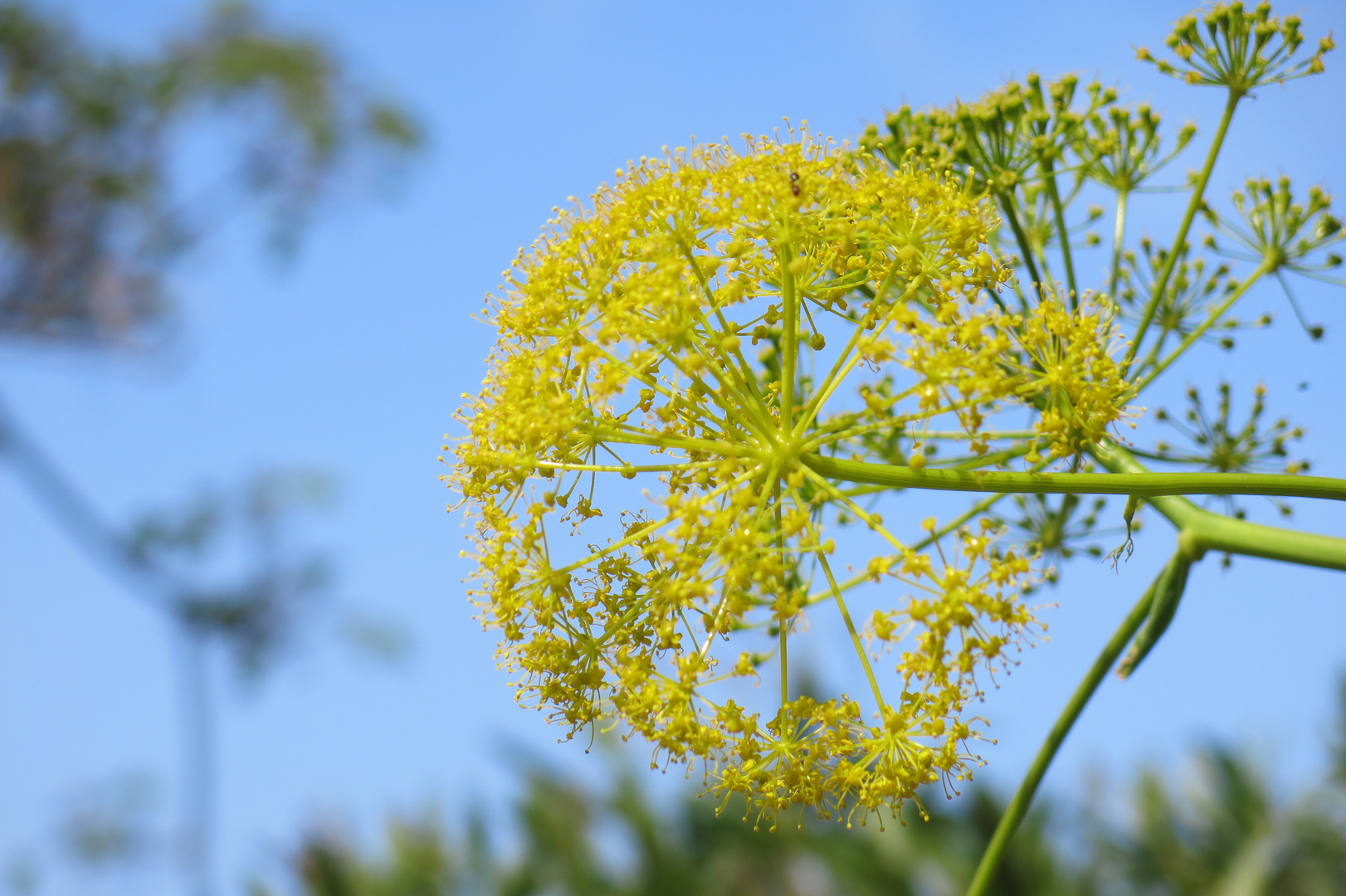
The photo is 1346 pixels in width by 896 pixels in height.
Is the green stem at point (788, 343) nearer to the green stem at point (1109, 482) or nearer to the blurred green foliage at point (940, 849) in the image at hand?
the green stem at point (1109, 482)

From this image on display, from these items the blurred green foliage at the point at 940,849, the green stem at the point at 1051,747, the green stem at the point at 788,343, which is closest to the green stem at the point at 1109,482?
the green stem at the point at 788,343

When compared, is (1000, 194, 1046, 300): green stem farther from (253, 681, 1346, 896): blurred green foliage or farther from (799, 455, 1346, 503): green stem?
(253, 681, 1346, 896): blurred green foliage

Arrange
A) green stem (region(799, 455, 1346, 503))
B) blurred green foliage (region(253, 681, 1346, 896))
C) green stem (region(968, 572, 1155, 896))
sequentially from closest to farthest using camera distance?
green stem (region(799, 455, 1346, 503))
green stem (region(968, 572, 1155, 896))
blurred green foliage (region(253, 681, 1346, 896))

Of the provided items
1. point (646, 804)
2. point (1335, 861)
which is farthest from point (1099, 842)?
point (646, 804)

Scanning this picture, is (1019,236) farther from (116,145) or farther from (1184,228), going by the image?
(116,145)

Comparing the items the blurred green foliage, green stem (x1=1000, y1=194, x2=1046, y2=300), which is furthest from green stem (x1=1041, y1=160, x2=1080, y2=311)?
the blurred green foliage

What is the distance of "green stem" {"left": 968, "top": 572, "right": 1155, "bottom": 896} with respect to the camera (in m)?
3.32

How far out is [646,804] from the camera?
21.2 meters

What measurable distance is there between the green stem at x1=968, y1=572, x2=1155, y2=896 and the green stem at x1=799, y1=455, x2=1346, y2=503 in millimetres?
865

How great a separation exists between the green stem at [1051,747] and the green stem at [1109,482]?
865 mm

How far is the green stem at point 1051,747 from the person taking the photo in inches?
131

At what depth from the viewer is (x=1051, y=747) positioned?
11.2ft

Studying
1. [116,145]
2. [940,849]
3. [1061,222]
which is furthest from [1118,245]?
[116,145]

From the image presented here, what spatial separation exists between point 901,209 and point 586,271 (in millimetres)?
889
